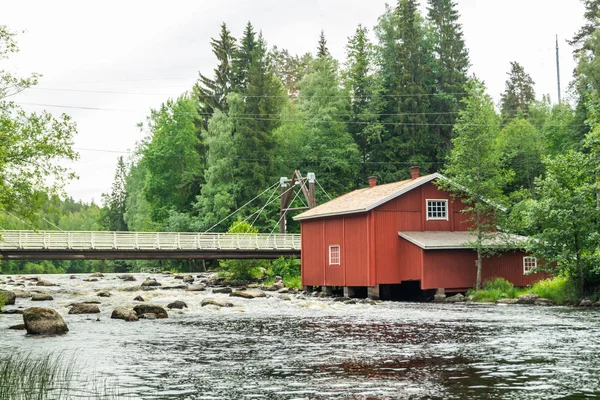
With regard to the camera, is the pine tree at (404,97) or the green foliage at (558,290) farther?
the pine tree at (404,97)

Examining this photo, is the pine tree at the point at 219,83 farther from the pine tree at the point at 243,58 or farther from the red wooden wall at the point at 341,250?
the red wooden wall at the point at 341,250

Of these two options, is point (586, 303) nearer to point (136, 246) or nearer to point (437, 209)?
point (437, 209)

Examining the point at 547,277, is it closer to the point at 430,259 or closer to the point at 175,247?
the point at 430,259

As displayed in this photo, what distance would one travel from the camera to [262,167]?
184ft

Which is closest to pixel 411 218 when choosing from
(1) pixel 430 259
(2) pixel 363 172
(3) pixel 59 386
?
(1) pixel 430 259

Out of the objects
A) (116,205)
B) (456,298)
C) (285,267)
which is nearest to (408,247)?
(456,298)

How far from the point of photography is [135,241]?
131 ft

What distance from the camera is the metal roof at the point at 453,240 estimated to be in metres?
29.6

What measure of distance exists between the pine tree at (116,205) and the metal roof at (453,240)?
194 ft

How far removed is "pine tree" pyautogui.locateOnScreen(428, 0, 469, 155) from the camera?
61031mm

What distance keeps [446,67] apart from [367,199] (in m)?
34.2

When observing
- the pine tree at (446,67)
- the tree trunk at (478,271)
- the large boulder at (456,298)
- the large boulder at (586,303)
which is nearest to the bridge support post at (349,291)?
the large boulder at (456,298)

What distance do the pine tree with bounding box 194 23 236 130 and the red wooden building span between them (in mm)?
31930

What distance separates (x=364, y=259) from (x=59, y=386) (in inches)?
839
